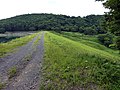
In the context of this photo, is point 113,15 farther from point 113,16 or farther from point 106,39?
point 106,39

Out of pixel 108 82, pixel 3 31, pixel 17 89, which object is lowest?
pixel 3 31

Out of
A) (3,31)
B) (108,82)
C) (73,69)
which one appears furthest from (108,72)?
(3,31)

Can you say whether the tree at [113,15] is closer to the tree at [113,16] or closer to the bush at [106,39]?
the tree at [113,16]

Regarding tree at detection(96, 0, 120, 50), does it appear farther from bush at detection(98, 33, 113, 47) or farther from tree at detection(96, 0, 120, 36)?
bush at detection(98, 33, 113, 47)

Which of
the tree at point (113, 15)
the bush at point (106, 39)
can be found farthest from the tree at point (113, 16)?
the bush at point (106, 39)

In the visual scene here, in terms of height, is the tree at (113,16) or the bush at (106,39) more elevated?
the tree at (113,16)

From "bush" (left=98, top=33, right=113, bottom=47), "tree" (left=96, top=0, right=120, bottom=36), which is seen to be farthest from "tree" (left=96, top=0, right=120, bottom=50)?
"bush" (left=98, top=33, right=113, bottom=47)

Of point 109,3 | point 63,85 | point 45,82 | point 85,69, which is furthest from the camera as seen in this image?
point 109,3

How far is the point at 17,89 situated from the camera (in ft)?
38.2

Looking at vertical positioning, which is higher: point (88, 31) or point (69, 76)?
point (69, 76)

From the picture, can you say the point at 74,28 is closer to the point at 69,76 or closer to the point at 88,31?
the point at 88,31

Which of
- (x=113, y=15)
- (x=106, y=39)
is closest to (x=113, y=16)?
(x=113, y=15)

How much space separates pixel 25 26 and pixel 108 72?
6347 inches

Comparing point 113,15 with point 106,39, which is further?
point 106,39
